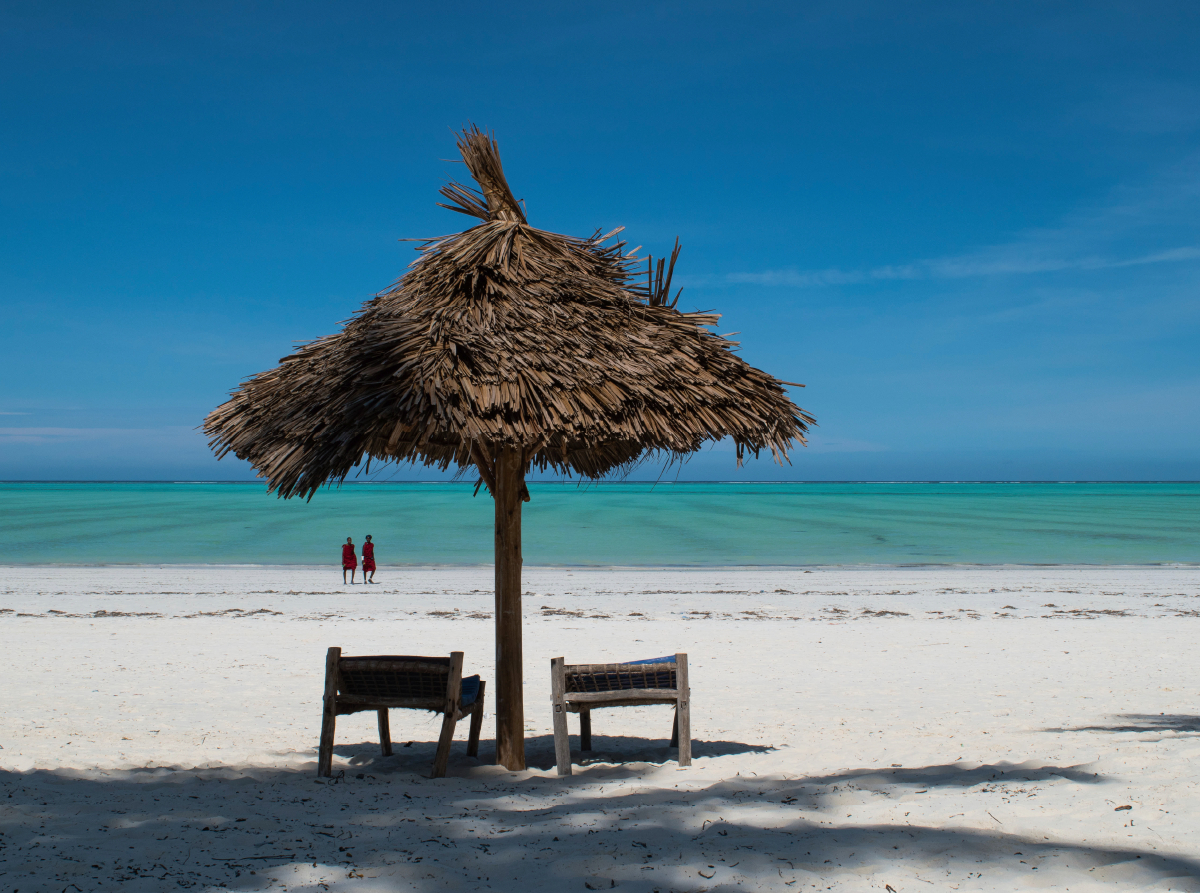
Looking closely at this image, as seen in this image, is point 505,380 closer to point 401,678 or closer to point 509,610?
point 509,610

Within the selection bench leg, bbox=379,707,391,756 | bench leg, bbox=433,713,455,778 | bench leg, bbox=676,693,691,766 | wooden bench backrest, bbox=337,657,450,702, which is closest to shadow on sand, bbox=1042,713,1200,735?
bench leg, bbox=676,693,691,766

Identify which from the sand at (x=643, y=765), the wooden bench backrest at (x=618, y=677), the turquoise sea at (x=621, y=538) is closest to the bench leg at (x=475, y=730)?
the sand at (x=643, y=765)

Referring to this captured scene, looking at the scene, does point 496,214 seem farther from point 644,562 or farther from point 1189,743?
point 644,562

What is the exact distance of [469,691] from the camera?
17.8ft

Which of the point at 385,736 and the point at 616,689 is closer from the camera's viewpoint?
the point at 616,689

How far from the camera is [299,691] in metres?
8.17

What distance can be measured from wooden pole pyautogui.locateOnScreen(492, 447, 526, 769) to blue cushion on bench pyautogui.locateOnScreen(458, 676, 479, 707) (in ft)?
0.55

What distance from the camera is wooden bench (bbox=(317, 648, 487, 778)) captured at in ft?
16.2

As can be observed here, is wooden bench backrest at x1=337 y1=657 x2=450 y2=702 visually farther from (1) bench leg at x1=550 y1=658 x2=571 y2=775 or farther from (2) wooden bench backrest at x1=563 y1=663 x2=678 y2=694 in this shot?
(2) wooden bench backrest at x1=563 y1=663 x2=678 y2=694

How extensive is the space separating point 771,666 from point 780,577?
1194 cm

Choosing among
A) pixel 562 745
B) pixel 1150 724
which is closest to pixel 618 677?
pixel 562 745

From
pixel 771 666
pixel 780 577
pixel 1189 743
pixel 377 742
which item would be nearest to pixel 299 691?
pixel 377 742

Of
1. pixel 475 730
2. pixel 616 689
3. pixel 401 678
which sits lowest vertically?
pixel 475 730

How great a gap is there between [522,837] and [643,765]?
1904mm
